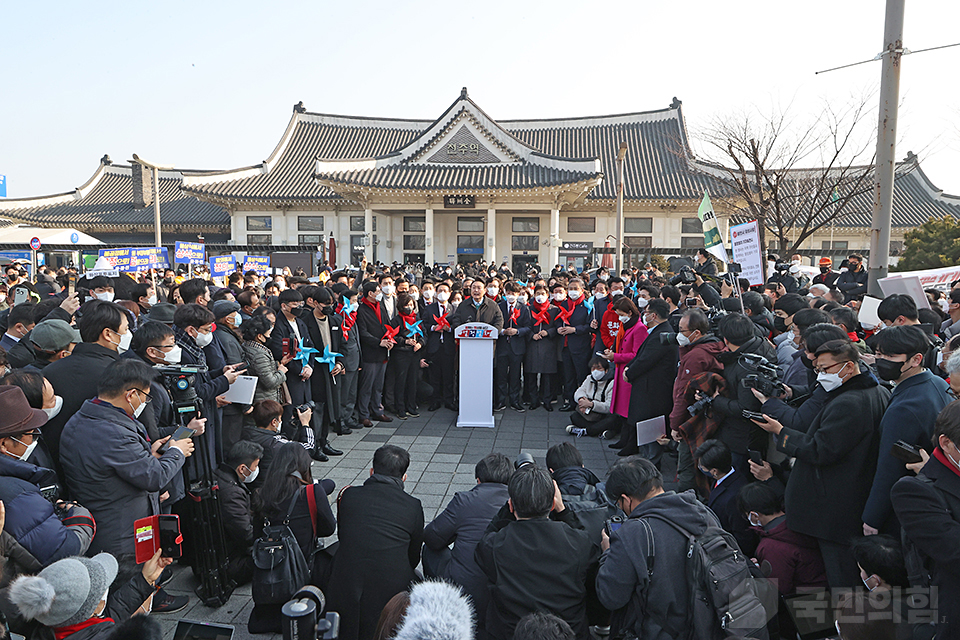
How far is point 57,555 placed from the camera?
2445 millimetres

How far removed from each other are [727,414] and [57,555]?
13.1 feet

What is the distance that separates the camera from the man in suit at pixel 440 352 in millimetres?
8281

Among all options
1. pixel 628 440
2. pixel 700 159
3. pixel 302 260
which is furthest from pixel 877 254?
pixel 700 159

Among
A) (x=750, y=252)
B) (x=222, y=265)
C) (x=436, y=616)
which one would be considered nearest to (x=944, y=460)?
(x=436, y=616)

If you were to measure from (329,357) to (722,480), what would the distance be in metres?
4.49

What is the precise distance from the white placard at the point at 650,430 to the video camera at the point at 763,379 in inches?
63.5

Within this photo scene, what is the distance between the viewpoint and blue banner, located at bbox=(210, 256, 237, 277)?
13.6 metres

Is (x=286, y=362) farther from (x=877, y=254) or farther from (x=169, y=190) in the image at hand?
(x=169, y=190)

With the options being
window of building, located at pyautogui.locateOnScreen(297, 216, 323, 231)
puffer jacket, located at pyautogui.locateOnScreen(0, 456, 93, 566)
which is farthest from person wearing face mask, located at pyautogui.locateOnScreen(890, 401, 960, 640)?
window of building, located at pyautogui.locateOnScreen(297, 216, 323, 231)

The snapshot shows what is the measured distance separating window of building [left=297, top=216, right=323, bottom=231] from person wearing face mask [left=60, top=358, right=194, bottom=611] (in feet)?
81.2

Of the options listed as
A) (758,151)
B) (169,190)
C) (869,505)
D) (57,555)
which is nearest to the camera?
(57,555)

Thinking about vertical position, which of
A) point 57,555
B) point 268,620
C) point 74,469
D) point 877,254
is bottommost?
point 268,620

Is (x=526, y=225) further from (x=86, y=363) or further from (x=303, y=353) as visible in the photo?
(x=86, y=363)

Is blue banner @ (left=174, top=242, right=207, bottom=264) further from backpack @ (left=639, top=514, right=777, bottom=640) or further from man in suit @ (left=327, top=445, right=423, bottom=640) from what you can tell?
backpack @ (left=639, top=514, right=777, bottom=640)
